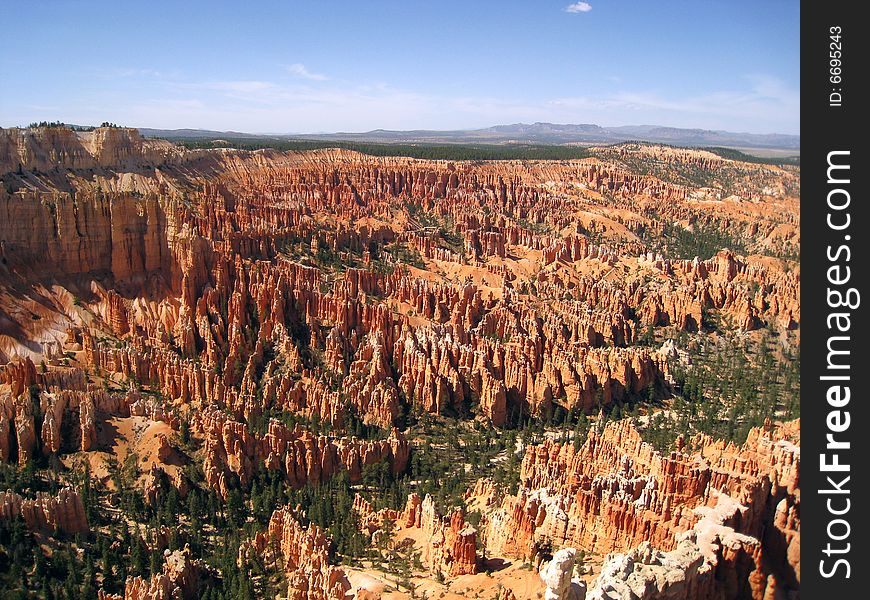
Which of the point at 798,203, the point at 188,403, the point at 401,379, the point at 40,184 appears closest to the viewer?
the point at 798,203

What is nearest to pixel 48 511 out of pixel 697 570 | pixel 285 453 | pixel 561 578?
pixel 285 453

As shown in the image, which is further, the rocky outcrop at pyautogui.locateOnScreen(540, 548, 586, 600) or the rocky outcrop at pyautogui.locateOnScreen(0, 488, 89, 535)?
the rocky outcrop at pyautogui.locateOnScreen(0, 488, 89, 535)

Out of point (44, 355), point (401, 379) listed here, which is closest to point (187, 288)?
point (44, 355)

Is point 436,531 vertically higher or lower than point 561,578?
lower

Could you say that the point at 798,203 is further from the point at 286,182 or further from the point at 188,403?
the point at 286,182

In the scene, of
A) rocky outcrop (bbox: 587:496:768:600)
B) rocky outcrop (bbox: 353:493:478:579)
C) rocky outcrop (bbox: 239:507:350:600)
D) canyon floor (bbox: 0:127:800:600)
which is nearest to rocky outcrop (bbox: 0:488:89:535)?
canyon floor (bbox: 0:127:800:600)

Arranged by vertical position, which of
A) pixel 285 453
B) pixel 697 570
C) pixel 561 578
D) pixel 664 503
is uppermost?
pixel 561 578

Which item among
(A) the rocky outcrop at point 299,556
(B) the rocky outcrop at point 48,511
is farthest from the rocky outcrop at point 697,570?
(B) the rocky outcrop at point 48,511

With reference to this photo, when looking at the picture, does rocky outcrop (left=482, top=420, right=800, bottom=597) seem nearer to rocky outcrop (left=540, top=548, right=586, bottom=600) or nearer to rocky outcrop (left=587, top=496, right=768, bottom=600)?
rocky outcrop (left=587, top=496, right=768, bottom=600)

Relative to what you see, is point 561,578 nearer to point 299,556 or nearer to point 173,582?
point 299,556
